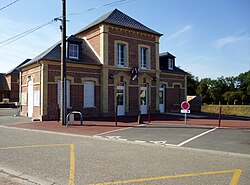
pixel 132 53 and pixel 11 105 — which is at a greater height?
pixel 132 53

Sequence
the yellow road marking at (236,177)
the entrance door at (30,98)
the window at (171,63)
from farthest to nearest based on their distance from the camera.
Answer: the window at (171,63), the entrance door at (30,98), the yellow road marking at (236,177)

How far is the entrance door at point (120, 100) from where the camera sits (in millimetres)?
21250

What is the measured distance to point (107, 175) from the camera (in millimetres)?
5211

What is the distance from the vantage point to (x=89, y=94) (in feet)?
65.2

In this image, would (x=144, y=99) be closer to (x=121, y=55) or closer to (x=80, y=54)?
(x=121, y=55)

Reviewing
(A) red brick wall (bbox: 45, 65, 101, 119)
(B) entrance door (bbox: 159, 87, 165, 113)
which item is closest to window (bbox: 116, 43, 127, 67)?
(A) red brick wall (bbox: 45, 65, 101, 119)

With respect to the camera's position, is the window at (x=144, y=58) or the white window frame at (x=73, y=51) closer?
the white window frame at (x=73, y=51)

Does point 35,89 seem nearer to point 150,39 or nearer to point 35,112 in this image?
point 35,112

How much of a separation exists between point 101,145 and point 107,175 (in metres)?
3.60

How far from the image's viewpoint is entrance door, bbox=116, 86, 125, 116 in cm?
2125

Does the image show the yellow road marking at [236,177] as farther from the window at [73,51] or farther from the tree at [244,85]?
the tree at [244,85]

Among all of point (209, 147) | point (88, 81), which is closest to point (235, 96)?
point (88, 81)

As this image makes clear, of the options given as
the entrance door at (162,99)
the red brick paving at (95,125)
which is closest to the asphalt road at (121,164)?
the red brick paving at (95,125)

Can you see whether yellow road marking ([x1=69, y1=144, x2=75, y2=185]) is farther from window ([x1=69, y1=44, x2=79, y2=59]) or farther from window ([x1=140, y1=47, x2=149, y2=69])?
window ([x1=140, y1=47, x2=149, y2=69])
